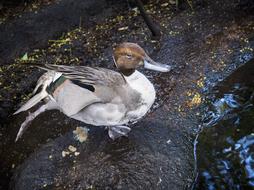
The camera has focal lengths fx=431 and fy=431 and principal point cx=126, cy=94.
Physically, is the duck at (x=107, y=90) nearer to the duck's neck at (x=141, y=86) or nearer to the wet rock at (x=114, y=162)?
the duck's neck at (x=141, y=86)

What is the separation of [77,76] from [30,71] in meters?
1.45

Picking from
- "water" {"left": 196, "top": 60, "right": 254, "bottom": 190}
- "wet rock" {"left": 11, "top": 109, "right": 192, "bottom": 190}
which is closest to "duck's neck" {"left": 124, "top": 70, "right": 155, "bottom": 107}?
"wet rock" {"left": 11, "top": 109, "right": 192, "bottom": 190}

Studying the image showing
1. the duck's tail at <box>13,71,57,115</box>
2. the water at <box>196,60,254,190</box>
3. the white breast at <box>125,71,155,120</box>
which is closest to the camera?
the water at <box>196,60,254,190</box>

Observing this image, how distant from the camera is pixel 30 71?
4.24 metres

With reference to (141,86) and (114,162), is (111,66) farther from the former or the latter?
(114,162)

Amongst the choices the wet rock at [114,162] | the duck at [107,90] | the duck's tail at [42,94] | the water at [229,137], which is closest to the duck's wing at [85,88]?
the duck at [107,90]

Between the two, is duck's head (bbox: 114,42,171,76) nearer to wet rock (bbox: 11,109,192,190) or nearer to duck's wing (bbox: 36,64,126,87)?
duck's wing (bbox: 36,64,126,87)

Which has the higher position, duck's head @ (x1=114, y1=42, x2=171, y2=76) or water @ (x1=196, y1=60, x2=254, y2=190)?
duck's head @ (x1=114, y1=42, x2=171, y2=76)

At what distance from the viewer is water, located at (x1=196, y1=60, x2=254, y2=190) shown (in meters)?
2.88

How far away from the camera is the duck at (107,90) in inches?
115

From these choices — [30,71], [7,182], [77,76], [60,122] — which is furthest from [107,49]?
[7,182]

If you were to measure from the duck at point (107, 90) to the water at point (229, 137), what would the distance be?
0.56 m

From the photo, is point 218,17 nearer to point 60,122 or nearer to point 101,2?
point 101,2

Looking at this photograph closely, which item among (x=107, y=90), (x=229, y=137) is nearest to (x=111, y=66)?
(x=107, y=90)
